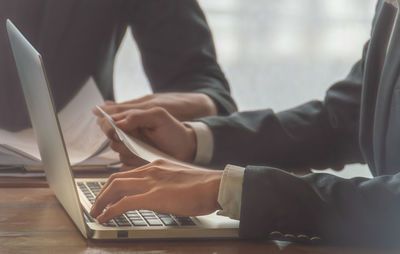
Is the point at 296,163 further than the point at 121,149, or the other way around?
the point at 296,163

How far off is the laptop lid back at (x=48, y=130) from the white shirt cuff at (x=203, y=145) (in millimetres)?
319

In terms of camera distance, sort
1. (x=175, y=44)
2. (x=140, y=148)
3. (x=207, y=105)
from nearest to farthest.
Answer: (x=140, y=148)
(x=207, y=105)
(x=175, y=44)

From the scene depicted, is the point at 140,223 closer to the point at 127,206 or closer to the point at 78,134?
the point at 127,206

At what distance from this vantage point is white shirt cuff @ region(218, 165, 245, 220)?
678 millimetres

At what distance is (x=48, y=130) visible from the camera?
2.30 feet

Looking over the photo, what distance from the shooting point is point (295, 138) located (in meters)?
1.14

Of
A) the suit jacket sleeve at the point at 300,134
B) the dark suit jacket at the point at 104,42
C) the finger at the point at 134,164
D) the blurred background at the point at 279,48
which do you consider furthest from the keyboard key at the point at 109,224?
the blurred background at the point at 279,48

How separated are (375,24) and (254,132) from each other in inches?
11.8

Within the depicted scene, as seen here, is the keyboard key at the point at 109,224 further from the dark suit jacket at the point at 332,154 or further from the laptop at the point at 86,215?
the dark suit jacket at the point at 332,154

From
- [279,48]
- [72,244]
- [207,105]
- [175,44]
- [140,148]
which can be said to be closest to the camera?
[72,244]

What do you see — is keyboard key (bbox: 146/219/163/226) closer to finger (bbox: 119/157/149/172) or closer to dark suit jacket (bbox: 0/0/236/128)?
finger (bbox: 119/157/149/172)

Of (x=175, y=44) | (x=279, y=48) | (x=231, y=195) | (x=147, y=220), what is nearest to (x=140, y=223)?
(x=147, y=220)

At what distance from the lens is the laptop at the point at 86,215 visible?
626 millimetres

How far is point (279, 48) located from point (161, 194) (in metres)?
1.81
